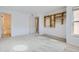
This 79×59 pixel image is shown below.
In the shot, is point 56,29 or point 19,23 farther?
point 19,23

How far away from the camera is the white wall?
30.3ft

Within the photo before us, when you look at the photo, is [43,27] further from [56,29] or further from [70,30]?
[70,30]

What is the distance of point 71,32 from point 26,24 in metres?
6.25

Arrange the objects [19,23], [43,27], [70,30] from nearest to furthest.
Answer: [70,30]
[19,23]
[43,27]

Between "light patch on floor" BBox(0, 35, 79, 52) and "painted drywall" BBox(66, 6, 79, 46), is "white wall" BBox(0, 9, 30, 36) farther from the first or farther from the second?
"painted drywall" BBox(66, 6, 79, 46)

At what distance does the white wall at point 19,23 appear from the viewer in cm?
923

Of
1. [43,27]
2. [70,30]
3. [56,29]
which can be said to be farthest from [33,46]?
[43,27]

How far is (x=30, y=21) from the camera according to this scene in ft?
Answer: 38.9

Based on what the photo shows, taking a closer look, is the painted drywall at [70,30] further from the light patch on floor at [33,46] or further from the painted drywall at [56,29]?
the painted drywall at [56,29]

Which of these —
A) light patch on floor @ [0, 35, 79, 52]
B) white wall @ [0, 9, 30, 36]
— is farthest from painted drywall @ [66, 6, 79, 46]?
white wall @ [0, 9, 30, 36]

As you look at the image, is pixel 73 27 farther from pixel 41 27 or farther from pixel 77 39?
pixel 41 27

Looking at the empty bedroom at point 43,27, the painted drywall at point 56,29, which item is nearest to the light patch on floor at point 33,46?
the empty bedroom at point 43,27

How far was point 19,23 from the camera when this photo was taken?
10031mm
